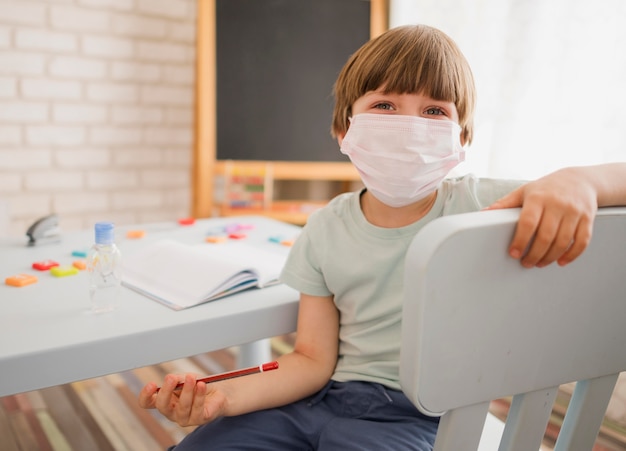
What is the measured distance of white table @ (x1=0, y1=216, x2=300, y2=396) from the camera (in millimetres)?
667

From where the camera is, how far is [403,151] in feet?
2.70

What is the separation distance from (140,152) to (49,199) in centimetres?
42

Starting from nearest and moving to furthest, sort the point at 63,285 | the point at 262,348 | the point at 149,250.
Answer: the point at 63,285
the point at 149,250
the point at 262,348

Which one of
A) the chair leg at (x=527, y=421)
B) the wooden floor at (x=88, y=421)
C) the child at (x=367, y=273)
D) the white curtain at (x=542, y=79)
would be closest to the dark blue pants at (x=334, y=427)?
the child at (x=367, y=273)

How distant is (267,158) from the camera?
2328 millimetres

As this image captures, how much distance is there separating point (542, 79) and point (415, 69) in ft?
3.76

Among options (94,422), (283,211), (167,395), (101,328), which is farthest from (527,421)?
(283,211)

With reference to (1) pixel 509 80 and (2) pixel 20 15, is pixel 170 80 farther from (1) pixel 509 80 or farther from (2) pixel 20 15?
(1) pixel 509 80

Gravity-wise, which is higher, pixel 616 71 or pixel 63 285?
pixel 616 71

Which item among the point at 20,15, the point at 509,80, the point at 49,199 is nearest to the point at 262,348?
the point at 509,80

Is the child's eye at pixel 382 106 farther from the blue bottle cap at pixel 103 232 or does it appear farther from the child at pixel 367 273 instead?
the blue bottle cap at pixel 103 232

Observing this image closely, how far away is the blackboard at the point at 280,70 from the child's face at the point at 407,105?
4.79 feet

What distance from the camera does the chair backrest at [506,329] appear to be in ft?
1.51

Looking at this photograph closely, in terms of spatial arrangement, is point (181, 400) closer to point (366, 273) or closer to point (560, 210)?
point (366, 273)
